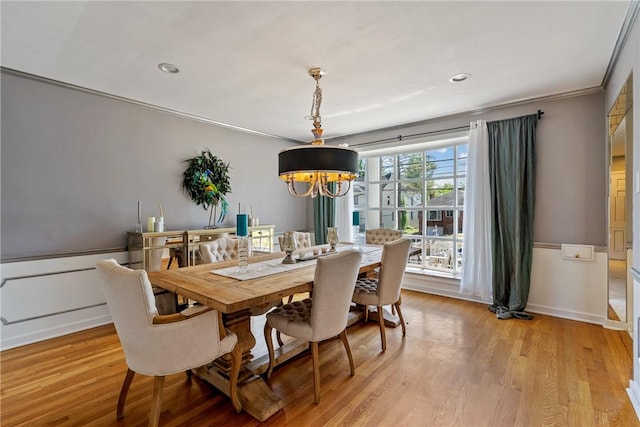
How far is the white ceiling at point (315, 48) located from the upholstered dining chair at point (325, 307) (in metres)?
1.58

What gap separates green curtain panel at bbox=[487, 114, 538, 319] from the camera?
11.3 feet

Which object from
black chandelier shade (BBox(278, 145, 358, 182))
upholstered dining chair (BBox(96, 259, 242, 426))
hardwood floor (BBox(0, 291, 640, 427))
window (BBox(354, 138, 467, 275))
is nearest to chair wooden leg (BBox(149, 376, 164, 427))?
upholstered dining chair (BBox(96, 259, 242, 426))

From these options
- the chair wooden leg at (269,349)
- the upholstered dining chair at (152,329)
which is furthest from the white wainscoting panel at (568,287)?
the upholstered dining chair at (152,329)

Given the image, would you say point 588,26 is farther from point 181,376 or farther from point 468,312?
point 181,376

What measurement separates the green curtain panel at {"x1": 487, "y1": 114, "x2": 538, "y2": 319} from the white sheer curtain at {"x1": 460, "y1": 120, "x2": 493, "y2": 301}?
0.22ft

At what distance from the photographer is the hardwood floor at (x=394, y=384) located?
1.80m

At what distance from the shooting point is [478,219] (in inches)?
149

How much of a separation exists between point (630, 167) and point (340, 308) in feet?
7.79

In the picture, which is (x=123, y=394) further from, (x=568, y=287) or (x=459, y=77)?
(x=568, y=287)

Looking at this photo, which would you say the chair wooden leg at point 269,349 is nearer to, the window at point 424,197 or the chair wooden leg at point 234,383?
the chair wooden leg at point 234,383

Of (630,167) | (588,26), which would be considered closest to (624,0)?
(588,26)

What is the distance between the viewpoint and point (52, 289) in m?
2.96

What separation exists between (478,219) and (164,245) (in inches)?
148

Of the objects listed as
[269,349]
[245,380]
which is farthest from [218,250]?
[245,380]
